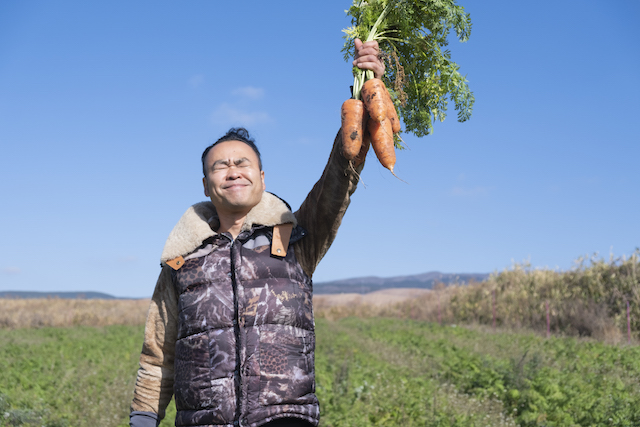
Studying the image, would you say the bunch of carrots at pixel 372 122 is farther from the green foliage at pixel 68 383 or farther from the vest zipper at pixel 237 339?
the green foliage at pixel 68 383

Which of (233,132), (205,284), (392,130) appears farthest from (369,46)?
(205,284)

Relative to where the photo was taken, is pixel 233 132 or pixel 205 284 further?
pixel 233 132

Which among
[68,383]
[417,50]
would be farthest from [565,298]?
[417,50]

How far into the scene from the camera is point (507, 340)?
12.3m

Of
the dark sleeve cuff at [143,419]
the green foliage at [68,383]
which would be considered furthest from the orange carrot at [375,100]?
the green foliage at [68,383]

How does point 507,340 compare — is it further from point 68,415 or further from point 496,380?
point 68,415

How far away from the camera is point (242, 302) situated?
2.37m

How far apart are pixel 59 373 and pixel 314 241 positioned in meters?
7.81

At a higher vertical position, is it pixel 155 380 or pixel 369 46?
pixel 369 46

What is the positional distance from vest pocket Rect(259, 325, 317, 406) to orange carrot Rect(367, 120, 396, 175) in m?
0.92

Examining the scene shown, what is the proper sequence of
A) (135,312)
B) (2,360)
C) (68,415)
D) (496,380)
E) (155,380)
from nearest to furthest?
(155,380), (68,415), (496,380), (2,360), (135,312)

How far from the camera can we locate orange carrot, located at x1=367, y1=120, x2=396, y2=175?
2484mm

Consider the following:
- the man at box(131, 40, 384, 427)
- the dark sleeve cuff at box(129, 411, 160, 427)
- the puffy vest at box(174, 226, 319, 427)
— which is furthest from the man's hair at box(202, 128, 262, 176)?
the dark sleeve cuff at box(129, 411, 160, 427)

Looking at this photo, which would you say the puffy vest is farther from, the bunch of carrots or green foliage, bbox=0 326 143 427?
green foliage, bbox=0 326 143 427
